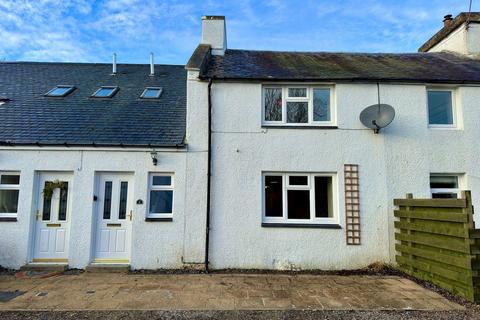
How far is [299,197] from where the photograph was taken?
8.07m

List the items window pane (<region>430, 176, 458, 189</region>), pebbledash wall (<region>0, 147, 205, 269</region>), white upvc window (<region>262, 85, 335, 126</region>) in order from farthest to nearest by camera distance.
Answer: white upvc window (<region>262, 85, 335, 126</region>), window pane (<region>430, 176, 458, 189</region>), pebbledash wall (<region>0, 147, 205, 269</region>)

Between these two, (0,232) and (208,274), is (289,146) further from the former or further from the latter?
(0,232)

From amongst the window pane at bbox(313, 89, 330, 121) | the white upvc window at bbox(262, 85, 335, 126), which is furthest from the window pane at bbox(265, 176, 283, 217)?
the window pane at bbox(313, 89, 330, 121)

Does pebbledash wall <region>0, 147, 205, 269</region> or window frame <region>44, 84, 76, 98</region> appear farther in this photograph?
window frame <region>44, 84, 76, 98</region>

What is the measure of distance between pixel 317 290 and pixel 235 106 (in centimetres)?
485

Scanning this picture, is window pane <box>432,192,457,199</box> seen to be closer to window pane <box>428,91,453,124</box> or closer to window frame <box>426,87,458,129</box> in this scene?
window frame <box>426,87,458,129</box>

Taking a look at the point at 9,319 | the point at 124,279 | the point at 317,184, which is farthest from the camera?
the point at 317,184

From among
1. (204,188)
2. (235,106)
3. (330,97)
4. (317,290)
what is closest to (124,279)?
(204,188)

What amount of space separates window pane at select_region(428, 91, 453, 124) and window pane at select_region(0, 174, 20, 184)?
11179mm

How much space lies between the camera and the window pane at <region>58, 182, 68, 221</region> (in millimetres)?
7926

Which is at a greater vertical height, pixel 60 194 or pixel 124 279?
pixel 60 194

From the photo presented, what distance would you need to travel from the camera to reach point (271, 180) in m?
8.13

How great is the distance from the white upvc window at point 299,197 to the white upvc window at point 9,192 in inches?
256

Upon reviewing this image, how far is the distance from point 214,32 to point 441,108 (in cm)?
735
